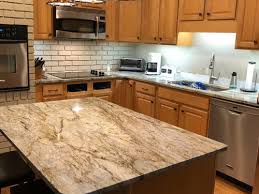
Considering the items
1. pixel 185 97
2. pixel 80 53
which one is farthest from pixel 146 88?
pixel 80 53

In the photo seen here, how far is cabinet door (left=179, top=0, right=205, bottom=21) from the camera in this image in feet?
11.7

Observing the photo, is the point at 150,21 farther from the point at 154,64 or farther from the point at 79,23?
the point at 79,23

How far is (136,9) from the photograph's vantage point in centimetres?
446

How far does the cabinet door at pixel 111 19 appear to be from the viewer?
447 cm

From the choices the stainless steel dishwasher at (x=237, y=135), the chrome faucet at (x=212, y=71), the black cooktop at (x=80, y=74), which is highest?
the chrome faucet at (x=212, y=71)

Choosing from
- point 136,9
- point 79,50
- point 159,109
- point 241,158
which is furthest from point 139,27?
point 241,158

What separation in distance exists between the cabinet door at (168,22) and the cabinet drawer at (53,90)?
1.60 metres

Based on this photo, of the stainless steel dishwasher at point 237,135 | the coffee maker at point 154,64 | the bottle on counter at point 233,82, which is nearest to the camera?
the stainless steel dishwasher at point 237,135

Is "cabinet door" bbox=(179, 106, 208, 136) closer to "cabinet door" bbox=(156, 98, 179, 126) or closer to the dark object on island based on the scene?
"cabinet door" bbox=(156, 98, 179, 126)

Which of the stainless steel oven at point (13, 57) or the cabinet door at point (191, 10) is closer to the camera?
the stainless steel oven at point (13, 57)

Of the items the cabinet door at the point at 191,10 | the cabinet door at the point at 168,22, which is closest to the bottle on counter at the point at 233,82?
the cabinet door at the point at 191,10

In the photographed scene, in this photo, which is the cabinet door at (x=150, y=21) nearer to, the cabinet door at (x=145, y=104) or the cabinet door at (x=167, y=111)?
the cabinet door at (x=145, y=104)

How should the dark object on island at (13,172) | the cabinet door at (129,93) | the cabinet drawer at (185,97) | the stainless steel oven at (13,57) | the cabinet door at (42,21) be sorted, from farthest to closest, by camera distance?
the cabinet door at (129,93)
the cabinet door at (42,21)
the cabinet drawer at (185,97)
the stainless steel oven at (13,57)
the dark object on island at (13,172)

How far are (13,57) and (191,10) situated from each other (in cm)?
228
